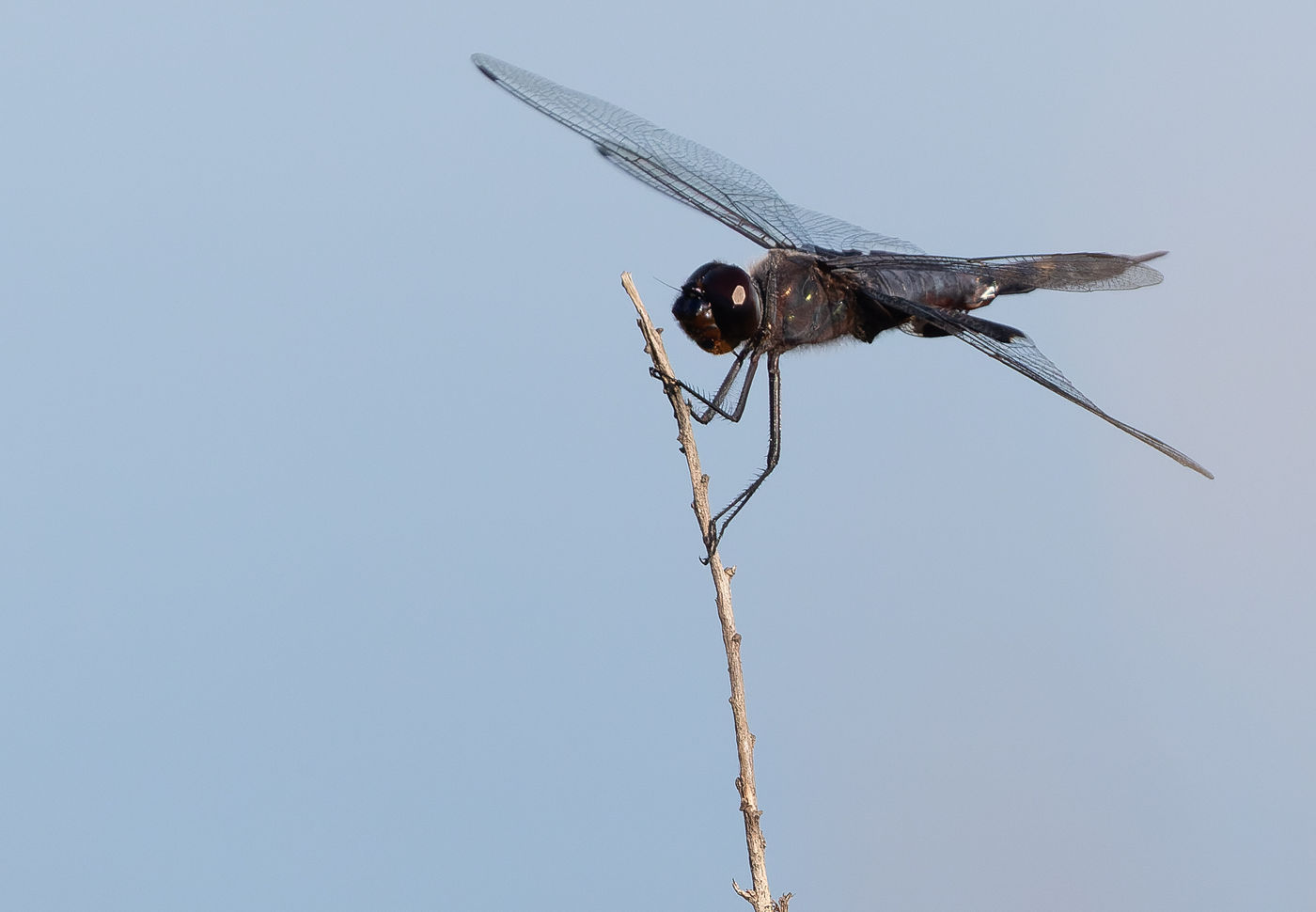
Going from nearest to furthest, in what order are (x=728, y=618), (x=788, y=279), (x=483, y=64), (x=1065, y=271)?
1. (x=728, y=618)
2. (x=788, y=279)
3. (x=483, y=64)
4. (x=1065, y=271)

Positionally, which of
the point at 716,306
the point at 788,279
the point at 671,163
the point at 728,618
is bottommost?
the point at 728,618

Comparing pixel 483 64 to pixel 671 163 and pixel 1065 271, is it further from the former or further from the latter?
pixel 1065 271

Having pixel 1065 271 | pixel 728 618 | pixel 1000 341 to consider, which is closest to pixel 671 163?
pixel 1000 341

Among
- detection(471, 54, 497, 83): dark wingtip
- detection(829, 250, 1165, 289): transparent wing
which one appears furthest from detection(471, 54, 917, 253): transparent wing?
detection(829, 250, 1165, 289): transparent wing

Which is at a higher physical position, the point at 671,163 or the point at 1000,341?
the point at 671,163

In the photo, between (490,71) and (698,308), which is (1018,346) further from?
(490,71)

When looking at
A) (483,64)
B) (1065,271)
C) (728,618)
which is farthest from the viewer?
(1065,271)

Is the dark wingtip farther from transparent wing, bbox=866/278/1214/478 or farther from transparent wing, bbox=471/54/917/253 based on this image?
transparent wing, bbox=866/278/1214/478
